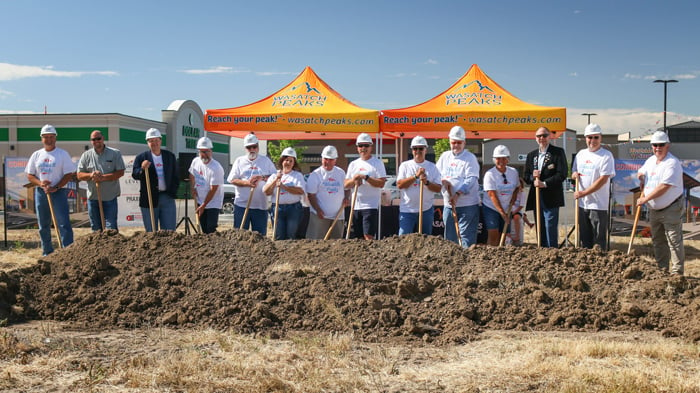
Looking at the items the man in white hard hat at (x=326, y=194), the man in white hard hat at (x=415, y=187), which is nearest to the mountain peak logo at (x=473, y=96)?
the man in white hard hat at (x=415, y=187)

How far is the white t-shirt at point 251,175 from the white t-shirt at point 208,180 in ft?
0.52

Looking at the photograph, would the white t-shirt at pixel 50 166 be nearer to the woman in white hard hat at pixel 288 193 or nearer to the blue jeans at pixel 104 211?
the blue jeans at pixel 104 211

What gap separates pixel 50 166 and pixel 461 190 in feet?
18.4

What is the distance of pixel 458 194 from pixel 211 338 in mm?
4013

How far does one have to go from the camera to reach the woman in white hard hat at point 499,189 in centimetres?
823

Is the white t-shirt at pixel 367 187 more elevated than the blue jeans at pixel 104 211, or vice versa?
the white t-shirt at pixel 367 187

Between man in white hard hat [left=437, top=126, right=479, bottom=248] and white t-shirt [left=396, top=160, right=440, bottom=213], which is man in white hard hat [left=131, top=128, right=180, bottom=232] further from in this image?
man in white hard hat [left=437, top=126, right=479, bottom=248]

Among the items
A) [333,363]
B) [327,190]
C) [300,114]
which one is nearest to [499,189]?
[327,190]

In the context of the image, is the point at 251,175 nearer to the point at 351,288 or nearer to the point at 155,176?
the point at 155,176

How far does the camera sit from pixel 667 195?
7395 mm

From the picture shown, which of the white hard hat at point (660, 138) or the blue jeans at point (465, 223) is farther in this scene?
the blue jeans at point (465, 223)

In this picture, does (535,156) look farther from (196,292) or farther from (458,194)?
(196,292)

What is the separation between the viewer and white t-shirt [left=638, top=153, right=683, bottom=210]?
289 inches

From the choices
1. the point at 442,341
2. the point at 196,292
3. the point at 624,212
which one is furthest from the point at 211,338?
the point at 624,212
